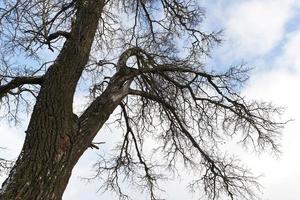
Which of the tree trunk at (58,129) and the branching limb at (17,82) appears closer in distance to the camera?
the tree trunk at (58,129)

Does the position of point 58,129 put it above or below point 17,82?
below

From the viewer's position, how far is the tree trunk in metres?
4.58

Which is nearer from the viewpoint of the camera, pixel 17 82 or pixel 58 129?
pixel 58 129

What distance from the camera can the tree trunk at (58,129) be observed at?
4579mm

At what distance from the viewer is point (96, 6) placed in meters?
6.66

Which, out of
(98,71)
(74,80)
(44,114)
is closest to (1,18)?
(98,71)

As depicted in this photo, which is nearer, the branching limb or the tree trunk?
the tree trunk

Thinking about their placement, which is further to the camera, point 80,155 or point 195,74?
point 195,74

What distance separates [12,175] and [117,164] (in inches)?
145

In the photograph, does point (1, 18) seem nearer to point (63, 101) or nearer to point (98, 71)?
point (98, 71)

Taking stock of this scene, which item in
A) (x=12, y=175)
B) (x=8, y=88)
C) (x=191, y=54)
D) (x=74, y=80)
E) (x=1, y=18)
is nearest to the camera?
(x=12, y=175)

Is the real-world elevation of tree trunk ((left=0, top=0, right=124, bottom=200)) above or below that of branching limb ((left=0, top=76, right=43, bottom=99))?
below

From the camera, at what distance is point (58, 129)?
5.00 m

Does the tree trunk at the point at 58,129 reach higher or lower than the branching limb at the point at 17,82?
lower
